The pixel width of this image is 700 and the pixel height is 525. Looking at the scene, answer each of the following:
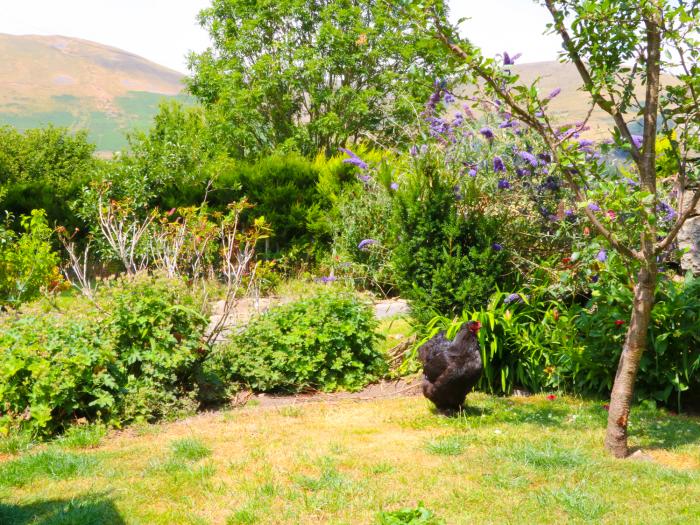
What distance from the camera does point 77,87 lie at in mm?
159125

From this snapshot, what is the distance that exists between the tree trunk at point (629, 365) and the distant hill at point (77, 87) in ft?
354

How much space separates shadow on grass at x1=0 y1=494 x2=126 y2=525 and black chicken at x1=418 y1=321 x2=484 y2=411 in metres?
2.45

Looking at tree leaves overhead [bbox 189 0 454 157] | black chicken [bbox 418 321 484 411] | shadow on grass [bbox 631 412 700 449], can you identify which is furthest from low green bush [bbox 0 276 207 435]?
tree leaves overhead [bbox 189 0 454 157]

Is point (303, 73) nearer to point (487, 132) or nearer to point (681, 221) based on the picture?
point (487, 132)

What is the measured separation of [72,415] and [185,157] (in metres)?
9.76

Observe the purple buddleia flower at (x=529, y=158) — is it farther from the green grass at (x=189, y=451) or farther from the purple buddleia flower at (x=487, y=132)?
the green grass at (x=189, y=451)

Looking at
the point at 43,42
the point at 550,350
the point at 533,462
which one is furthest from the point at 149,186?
the point at 43,42

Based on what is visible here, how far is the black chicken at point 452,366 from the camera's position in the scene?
5.08 metres

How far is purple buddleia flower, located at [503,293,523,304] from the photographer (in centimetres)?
632

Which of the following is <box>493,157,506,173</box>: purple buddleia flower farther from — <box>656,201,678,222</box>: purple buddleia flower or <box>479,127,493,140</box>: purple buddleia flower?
<box>656,201,678,222</box>: purple buddleia flower

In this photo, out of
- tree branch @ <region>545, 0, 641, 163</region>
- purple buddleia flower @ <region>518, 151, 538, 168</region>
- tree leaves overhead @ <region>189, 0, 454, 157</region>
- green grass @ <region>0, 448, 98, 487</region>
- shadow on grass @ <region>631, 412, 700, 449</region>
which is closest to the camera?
green grass @ <region>0, 448, 98, 487</region>

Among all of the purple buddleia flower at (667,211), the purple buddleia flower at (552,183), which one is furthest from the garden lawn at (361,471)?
the purple buddleia flower at (552,183)

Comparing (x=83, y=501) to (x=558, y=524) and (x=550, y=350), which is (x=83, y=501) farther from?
(x=550, y=350)

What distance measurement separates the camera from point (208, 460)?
14.4ft
